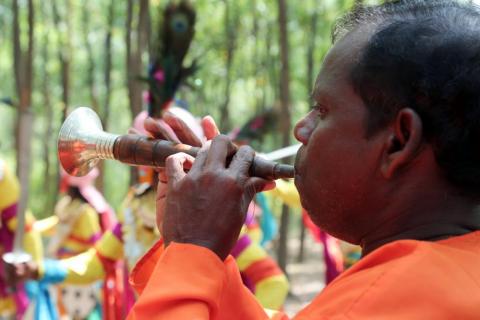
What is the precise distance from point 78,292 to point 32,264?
173 cm

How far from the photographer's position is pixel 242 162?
143 centimetres

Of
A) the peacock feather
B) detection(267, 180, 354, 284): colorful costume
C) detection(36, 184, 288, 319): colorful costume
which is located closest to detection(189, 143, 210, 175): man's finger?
detection(36, 184, 288, 319): colorful costume

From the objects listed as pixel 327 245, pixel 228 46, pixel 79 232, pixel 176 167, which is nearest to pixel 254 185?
pixel 176 167

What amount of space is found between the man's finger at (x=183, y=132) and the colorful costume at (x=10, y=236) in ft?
11.9

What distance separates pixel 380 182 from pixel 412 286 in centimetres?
25

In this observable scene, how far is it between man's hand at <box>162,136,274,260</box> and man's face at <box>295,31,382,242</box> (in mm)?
137

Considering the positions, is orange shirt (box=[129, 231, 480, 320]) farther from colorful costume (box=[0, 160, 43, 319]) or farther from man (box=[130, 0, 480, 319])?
colorful costume (box=[0, 160, 43, 319])

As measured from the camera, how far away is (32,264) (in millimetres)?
4348

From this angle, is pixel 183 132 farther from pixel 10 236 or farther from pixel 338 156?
pixel 10 236

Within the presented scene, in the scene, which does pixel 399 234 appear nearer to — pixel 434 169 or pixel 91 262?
pixel 434 169

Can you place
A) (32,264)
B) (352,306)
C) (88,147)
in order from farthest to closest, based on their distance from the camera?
(32,264) < (88,147) < (352,306)

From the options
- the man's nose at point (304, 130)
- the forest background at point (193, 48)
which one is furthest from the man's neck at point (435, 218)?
the forest background at point (193, 48)

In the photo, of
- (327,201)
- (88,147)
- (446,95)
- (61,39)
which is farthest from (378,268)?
(61,39)

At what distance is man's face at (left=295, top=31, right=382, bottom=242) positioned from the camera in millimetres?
1321
